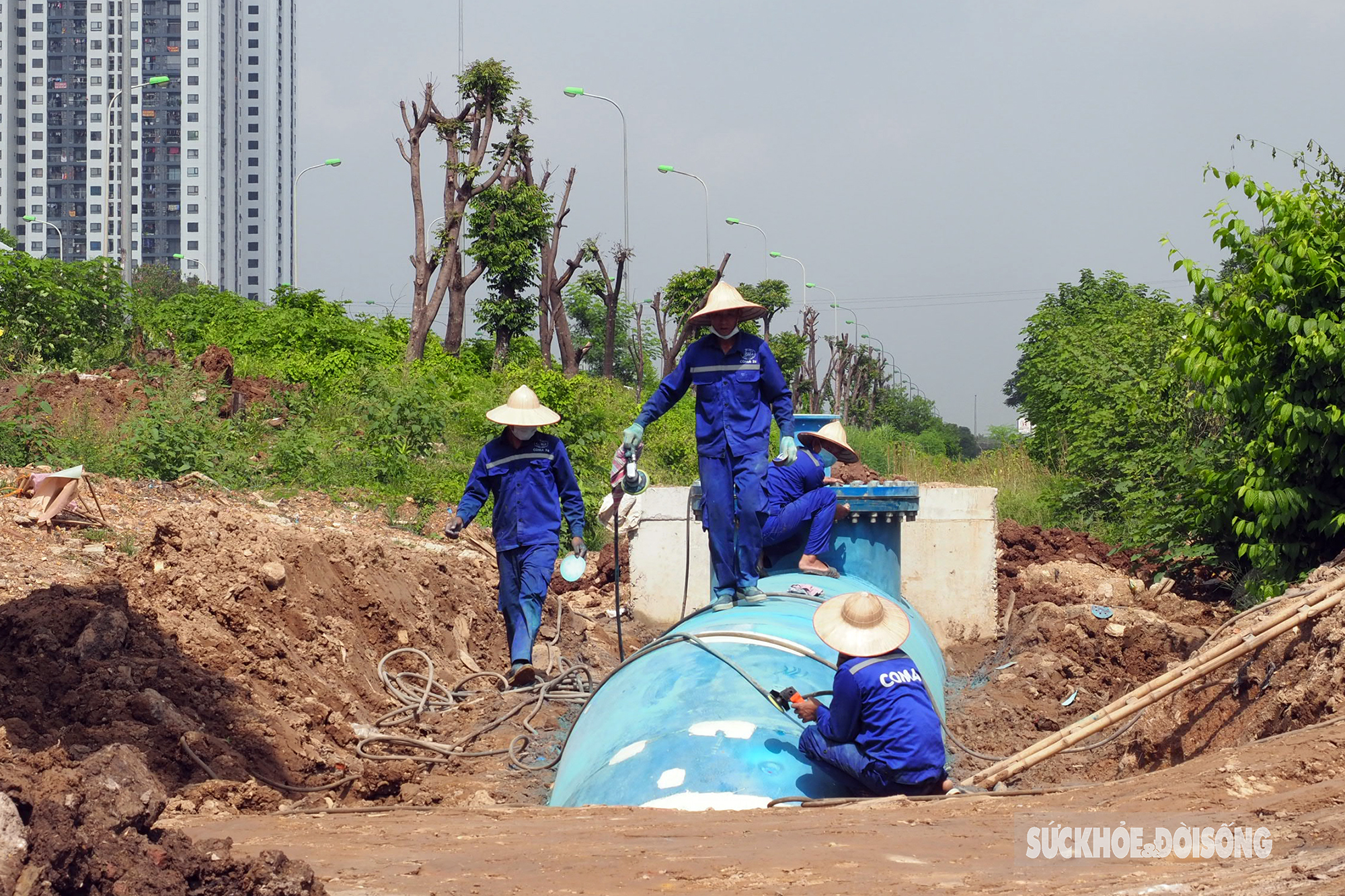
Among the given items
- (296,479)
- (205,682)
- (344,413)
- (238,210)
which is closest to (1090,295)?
(344,413)

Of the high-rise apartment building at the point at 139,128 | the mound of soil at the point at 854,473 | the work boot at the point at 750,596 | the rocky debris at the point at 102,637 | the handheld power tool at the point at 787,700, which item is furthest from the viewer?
the high-rise apartment building at the point at 139,128

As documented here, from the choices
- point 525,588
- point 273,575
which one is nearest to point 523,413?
point 525,588

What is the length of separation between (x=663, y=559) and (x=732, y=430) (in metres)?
3.89

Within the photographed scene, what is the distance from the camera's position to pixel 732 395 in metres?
6.83

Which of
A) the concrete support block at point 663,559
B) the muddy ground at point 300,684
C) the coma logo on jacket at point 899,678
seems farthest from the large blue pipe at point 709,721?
the concrete support block at point 663,559

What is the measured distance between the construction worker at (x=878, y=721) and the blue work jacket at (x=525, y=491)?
3411 mm

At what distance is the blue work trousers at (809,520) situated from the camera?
7363 millimetres

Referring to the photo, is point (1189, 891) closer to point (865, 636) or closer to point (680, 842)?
point (680, 842)

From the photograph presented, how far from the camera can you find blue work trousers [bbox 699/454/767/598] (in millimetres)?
6754

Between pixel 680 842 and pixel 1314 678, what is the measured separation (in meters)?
3.17

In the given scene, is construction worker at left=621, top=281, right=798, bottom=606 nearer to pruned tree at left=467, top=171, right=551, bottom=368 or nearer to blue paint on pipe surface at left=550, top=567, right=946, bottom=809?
blue paint on pipe surface at left=550, top=567, right=946, bottom=809

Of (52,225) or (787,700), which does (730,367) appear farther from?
(52,225)

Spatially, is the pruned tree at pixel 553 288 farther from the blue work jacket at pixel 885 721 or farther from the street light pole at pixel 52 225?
the blue work jacket at pixel 885 721

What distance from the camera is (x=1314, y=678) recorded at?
17.5 feet
